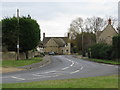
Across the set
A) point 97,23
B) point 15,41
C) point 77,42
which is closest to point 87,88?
point 15,41

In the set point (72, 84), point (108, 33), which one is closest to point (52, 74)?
point (72, 84)

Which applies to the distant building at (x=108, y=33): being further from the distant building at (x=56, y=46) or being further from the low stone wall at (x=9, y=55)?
the distant building at (x=56, y=46)

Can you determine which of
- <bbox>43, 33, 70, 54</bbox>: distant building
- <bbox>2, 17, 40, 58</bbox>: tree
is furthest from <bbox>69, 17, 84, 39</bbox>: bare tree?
<bbox>2, 17, 40, 58</bbox>: tree

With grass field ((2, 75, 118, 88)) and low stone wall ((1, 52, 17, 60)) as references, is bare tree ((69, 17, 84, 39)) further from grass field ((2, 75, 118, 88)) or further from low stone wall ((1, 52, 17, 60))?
grass field ((2, 75, 118, 88))

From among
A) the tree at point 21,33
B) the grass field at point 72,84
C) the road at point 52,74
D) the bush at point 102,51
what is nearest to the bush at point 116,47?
the bush at point 102,51

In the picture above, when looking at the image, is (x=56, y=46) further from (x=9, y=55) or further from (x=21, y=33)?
(x=9, y=55)

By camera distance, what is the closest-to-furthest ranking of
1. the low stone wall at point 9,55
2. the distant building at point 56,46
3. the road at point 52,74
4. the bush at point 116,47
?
the road at point 52,74 → the low stone wall at point 9,55 → the bush at point 116,47 → the distant building at point 56,46

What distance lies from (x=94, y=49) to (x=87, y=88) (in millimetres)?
48534

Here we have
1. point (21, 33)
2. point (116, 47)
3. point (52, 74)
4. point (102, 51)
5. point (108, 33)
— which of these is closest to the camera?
point (52, 74)

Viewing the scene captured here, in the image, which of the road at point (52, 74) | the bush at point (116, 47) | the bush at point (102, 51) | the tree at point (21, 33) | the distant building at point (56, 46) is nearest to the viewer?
the road at point (52, 74)

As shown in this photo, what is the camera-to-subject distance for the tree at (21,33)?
136ft

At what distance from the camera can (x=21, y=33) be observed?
43562 mm

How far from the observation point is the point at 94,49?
58.5 meters

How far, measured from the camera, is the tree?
41.5 metres
